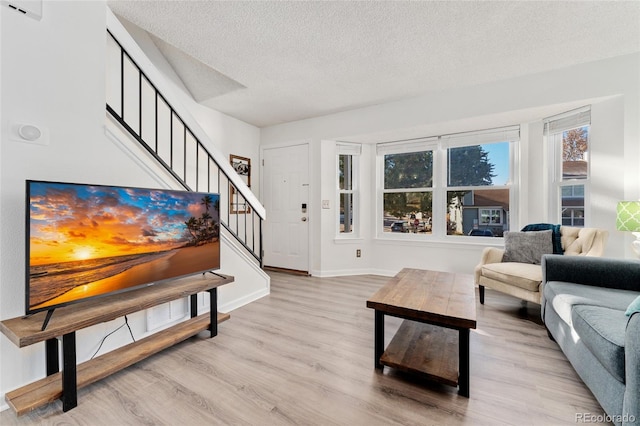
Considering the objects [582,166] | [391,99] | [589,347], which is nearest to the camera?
[589,347]

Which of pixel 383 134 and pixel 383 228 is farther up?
pixel 383 134

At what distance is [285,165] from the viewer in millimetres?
Answer: 4520

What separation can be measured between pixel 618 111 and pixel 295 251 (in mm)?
4153

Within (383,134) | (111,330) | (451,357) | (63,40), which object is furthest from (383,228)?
(63,40)

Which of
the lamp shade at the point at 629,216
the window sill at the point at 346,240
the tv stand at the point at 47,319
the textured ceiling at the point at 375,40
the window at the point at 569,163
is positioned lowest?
the tv stand at the point at 47,319

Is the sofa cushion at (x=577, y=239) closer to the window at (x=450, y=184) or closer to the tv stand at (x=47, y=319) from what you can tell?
the window at (x=450, y=184)

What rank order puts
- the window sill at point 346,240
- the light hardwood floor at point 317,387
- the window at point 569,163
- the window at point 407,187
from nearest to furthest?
the light hardwood floor at point 317,387, the window at point 569,163, the window at point 407,187, the window sill at point 346,240

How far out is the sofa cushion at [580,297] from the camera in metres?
1.58

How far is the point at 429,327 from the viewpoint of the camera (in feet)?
7.03

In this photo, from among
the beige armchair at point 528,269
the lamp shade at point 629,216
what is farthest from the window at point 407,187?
the lamp shade at point 629,216

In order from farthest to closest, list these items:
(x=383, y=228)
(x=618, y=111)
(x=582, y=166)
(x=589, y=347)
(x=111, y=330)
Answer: (x=383, y=228) → (x=582, y=166) → (x=618, y=111) → (x=111, y=330) → (x=589, y=347)

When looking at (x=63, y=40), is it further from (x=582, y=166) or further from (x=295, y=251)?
(x=582, y=166)

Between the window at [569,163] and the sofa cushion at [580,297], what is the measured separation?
1.58 meters

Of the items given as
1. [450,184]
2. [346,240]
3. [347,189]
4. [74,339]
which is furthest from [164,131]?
[450,184]
